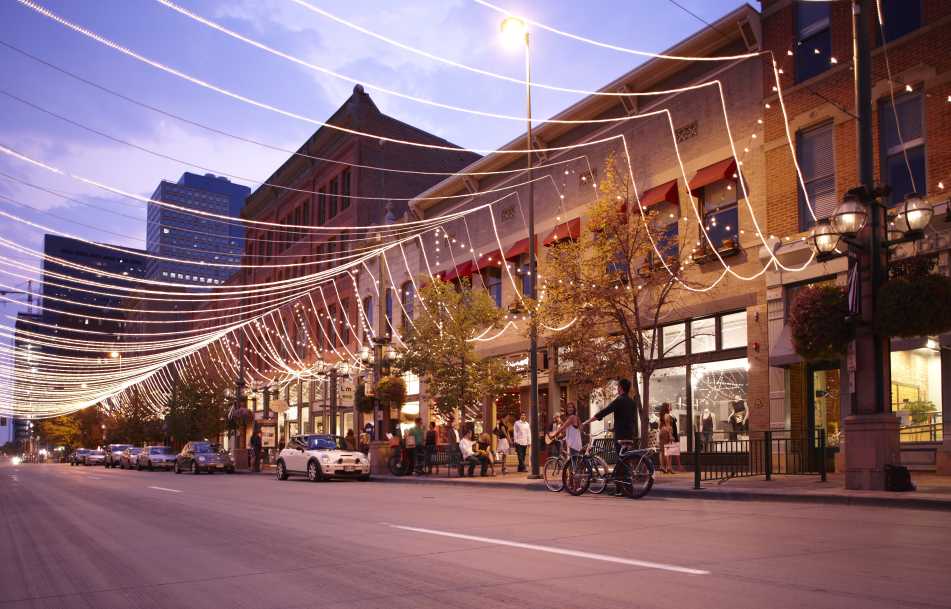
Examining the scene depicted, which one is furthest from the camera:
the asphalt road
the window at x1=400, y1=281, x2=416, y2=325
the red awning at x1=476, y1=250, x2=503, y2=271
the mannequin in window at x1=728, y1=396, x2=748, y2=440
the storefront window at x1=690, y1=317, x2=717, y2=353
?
the window at x1=400, y1=281, x2=416, y2=325

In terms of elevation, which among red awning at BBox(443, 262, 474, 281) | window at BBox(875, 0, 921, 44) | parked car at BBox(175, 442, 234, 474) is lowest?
parked car at BBox(175, 442, 234, 474)

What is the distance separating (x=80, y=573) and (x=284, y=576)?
6.69ft

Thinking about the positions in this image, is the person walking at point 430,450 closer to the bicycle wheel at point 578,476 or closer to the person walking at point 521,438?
the person walking at point 521,438

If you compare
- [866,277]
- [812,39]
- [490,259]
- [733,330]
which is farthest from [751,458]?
[490,259]

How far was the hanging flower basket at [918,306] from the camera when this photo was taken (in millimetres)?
13289

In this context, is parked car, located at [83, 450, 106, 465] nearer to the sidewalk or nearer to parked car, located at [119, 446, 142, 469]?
parked car, located at [119, 446, 142, 469]

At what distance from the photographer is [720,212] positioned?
2361cm

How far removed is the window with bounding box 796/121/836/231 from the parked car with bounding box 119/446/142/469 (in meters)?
40.4

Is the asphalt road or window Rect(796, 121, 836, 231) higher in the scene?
window Rect(796, 121, 836, 231)

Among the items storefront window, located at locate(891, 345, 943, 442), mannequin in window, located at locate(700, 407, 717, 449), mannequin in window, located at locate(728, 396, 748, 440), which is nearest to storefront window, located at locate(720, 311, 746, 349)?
mannequin in window, located at locate(728, 396, 748, 440)

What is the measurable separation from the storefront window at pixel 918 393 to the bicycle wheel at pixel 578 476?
740 cm

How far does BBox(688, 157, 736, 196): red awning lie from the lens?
22.6 metres

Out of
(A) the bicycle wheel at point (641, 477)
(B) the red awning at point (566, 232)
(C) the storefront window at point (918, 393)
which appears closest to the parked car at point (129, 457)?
(B) the red awning at point (566, 232)

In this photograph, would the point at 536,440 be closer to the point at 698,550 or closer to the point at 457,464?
the point at 457,464
